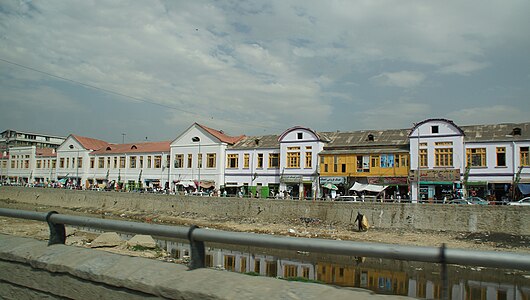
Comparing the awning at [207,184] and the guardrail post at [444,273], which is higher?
the guardrail post at [444,273]

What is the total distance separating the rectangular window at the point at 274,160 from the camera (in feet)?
168

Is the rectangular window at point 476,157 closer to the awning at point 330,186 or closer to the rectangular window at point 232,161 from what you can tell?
the awning at point 330,186

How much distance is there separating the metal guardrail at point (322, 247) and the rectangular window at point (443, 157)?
136ft

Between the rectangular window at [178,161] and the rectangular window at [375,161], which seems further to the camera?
the rectangular window at [178,161]

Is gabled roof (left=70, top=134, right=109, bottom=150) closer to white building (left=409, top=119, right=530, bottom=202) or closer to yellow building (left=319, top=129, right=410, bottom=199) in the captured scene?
yellow building (left=319, top=129, right=410, bottom=199)

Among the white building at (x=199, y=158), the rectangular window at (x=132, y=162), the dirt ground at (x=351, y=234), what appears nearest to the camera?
the dirt ground at (x=351, y=234)

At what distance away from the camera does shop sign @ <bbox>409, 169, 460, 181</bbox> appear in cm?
4050

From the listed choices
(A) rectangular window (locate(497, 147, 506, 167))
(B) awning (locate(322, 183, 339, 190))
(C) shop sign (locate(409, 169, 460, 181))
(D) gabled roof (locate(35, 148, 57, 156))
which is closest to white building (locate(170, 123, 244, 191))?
(B) awning (locate(322, 183, 339, 190))

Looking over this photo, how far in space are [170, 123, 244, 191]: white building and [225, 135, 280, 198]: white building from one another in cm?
117

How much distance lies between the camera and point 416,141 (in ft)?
139

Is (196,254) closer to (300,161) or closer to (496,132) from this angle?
(496,132)

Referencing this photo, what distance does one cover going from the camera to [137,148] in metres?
65.1

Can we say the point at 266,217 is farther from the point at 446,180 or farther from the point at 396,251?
the point at 396,251

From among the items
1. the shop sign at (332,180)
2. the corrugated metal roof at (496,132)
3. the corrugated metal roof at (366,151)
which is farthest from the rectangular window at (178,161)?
the corrugated metal roof at (496,132)
